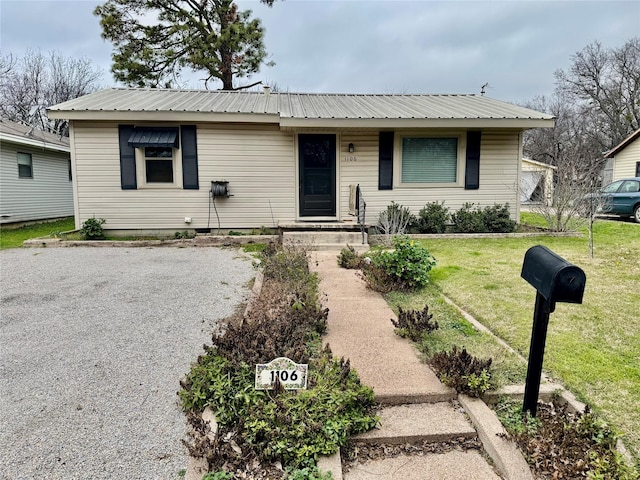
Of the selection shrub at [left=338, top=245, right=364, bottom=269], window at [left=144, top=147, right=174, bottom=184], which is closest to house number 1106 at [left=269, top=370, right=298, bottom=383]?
shrub at [left=338, top=245, right=364, bottom=269]

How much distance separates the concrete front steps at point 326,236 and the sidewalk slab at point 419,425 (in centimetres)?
501

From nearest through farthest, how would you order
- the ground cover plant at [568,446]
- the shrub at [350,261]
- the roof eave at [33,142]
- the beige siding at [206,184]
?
1. the ground cover plant at [568,446]
2. the shrub at [350,261]
3. the beige siding at [206,184]
4. the roof eave at [33,142]

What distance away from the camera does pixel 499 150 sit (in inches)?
363

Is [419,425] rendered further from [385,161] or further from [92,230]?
[92,230]

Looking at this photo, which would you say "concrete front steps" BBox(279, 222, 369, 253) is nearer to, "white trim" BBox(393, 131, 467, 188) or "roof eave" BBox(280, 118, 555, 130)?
"white trim" BBox(393, 131, 467, 188)

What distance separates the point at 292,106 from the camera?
9.70 metres

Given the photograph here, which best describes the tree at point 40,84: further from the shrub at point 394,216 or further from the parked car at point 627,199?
the parked car at point 627,199

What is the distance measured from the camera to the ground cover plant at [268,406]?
1.80 meters

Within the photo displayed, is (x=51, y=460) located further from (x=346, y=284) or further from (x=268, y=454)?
(x=346, y=284)

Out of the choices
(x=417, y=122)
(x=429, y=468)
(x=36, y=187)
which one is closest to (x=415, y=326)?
(x=429, y=468)

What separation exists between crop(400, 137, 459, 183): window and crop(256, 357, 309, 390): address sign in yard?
754 centimetres

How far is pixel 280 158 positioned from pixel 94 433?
24.2ft

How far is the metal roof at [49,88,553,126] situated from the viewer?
8.25 metres

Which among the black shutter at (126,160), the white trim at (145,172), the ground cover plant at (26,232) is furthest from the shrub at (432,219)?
the ground cover plant at (26,232)
